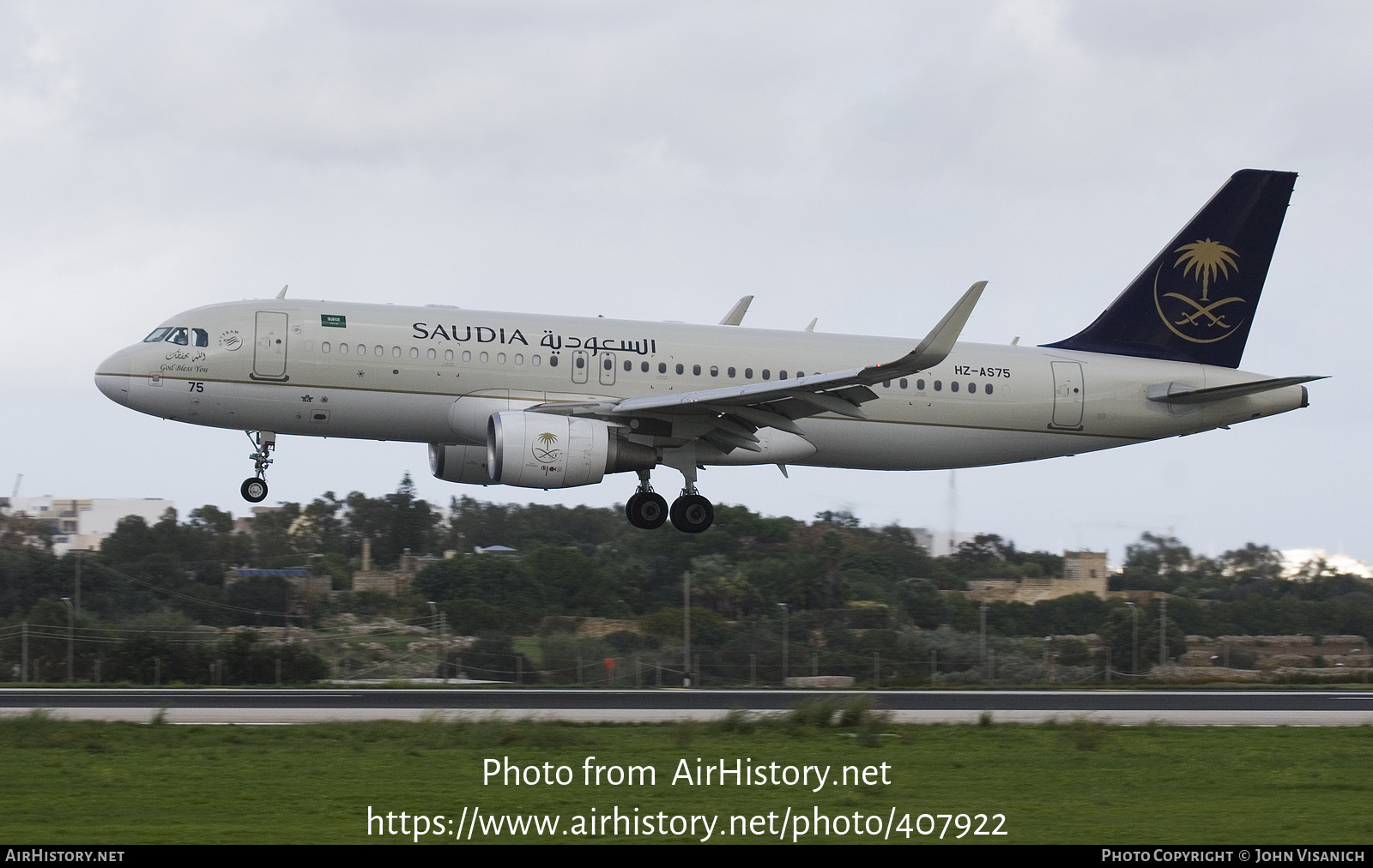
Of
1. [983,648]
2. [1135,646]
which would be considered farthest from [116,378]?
[1135,646]

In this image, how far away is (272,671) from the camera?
42.9 metres

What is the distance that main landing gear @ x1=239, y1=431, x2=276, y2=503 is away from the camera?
32594mm

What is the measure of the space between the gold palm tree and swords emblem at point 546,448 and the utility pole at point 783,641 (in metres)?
15.7

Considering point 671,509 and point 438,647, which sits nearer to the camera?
point 671,509

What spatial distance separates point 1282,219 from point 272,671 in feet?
93.5

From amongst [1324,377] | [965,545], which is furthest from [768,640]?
[965,545]

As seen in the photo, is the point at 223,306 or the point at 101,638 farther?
the point at 101,638

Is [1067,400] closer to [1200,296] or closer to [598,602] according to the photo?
[1200,296]

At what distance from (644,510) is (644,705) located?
4.45 meters

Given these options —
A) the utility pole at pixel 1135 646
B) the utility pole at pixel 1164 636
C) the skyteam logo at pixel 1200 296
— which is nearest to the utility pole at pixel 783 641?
the utility pole at pixel 1135 646

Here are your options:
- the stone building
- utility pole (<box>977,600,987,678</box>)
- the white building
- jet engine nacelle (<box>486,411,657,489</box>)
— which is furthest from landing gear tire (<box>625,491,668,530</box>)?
the white building

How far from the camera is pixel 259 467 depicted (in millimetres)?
32906

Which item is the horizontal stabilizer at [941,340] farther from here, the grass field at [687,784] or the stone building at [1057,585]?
the stone building at [1057,585]
